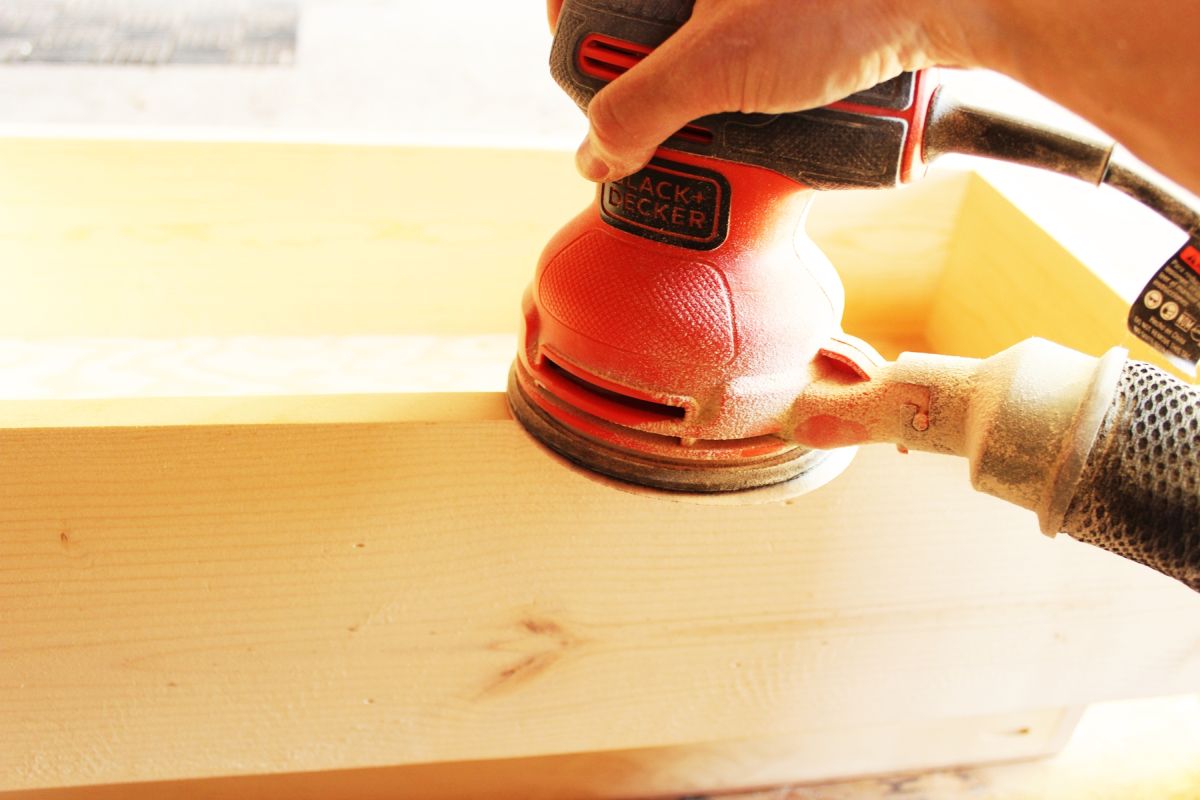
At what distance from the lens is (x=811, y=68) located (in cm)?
47

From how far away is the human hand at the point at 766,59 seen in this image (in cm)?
46

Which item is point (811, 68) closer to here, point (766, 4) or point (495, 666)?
point (766, 4)

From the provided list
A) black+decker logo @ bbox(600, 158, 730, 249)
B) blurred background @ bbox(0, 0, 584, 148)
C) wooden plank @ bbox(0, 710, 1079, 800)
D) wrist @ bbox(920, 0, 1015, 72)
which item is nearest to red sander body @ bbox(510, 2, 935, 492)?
black+decker logo @ bbox(600, 158, 730, 249)

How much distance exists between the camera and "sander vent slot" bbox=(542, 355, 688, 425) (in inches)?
24.4

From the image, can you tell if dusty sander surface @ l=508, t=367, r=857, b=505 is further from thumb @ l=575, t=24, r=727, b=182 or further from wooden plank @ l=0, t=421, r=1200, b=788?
thumb @ l=575, t=24, r=727, b=182

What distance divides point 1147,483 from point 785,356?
0.68 feet

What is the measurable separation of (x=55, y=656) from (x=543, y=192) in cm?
64

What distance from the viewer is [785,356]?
2.02 feet

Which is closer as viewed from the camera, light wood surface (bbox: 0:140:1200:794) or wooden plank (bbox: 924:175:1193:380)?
light wood surface (bbox: 0:140:1200:794)

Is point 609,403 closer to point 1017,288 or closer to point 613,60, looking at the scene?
point 613,60

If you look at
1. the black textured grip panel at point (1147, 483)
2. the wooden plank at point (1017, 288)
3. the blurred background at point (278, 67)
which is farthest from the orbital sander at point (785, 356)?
the blurred background at point (278, 67)

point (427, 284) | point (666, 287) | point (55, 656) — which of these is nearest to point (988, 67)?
point (666, 287)

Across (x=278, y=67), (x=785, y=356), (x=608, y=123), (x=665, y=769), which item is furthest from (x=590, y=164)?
(x=278, y=67)

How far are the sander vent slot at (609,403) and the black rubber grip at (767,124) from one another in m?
0.15
